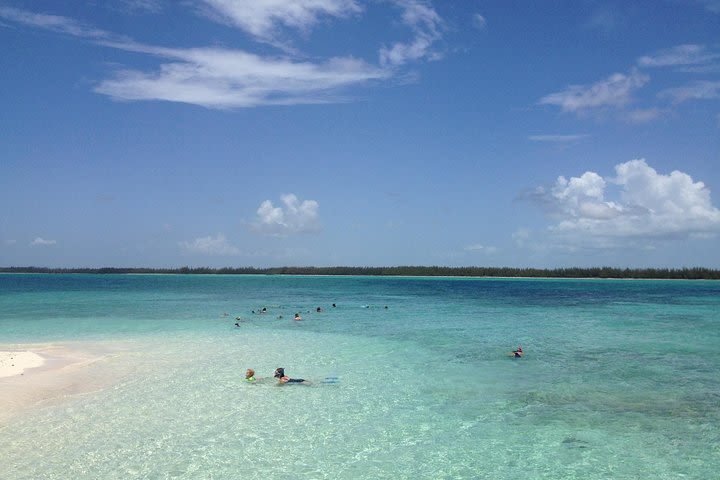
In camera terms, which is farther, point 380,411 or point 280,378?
point 280,378

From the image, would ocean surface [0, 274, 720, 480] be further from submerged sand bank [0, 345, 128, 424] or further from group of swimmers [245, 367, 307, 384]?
group of swimmers [245, 367, 307, 384]

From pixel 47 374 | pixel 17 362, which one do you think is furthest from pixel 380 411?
pixel 17 362

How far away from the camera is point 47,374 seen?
675 inches

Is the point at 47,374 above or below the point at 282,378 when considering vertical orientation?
below

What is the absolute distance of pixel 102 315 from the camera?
125 ft

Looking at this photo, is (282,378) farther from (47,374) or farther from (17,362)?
(17,362)

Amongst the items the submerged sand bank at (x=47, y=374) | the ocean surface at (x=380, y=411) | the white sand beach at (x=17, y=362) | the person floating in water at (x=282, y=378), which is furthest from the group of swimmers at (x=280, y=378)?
the white sand beach at (x=17, y=362)

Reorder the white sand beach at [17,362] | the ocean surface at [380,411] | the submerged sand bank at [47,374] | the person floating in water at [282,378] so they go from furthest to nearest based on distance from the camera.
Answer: the white sand beach at [17,362] → the person floating in water at [282,378] → the submerged sand bank at [47,374] → the ocean surface at [380,411]

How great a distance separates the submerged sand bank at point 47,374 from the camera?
46.7ft

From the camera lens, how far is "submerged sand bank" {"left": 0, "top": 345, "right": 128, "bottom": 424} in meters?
14.2

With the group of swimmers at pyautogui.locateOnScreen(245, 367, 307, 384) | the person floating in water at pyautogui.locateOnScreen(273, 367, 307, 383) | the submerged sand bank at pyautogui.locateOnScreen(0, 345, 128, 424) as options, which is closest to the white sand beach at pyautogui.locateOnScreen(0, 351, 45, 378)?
the submerged sand bank at pyautogui.locateOnScreen(0, 345, 128, 424)

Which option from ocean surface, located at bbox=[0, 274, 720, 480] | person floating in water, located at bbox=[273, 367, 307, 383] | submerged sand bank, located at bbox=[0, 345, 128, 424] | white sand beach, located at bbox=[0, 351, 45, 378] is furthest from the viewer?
white sand beach, located at bbox=[0, 351, 45, 378]

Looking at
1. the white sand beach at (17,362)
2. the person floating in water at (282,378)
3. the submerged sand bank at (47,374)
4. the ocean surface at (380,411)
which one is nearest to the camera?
the ocean surface at (380,411)

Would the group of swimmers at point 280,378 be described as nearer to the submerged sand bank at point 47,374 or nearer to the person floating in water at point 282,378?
the person floating in water at point 282,378
